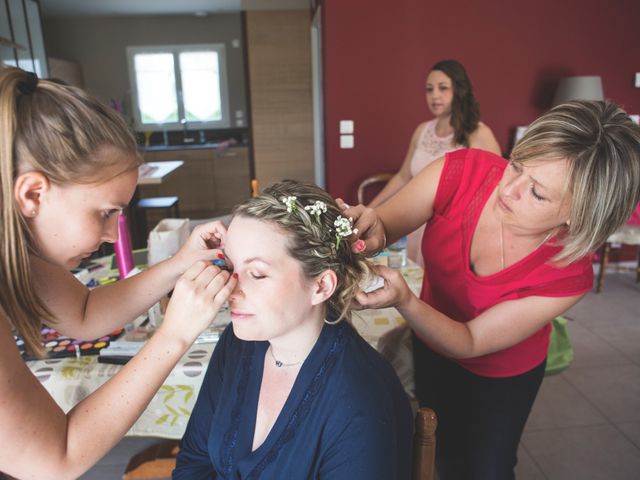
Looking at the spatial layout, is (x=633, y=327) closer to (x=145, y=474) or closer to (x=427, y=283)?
(x=427, y=283)

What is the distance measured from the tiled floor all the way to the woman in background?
3.43 feet

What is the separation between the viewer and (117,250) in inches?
72.9

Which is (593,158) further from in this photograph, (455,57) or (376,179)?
(455,57)

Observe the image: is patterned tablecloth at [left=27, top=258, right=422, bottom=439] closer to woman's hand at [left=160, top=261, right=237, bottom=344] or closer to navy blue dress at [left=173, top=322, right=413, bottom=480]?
navy blue dress at [left=173, top=322, right=413, bottom=480]

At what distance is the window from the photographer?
758 centimetres

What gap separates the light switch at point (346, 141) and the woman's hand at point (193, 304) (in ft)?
10.3

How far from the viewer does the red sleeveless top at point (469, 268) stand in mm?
1235

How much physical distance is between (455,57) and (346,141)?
1.05 metres

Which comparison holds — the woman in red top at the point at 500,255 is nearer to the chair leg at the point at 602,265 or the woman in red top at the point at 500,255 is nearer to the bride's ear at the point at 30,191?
the bride's ear at the point at 30,191

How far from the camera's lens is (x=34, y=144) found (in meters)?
0.78

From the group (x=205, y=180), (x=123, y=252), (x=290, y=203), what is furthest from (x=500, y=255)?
(x=205, y=180)

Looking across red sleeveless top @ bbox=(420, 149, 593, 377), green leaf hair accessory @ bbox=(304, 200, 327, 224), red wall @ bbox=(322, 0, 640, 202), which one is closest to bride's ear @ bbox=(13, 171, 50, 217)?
green leaf hair accessory @ bbox=(304, 200, 327, 224)

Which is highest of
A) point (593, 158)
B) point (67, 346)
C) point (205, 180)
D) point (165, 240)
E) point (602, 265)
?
point (593, 158)

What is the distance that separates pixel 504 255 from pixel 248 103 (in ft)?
17.1
